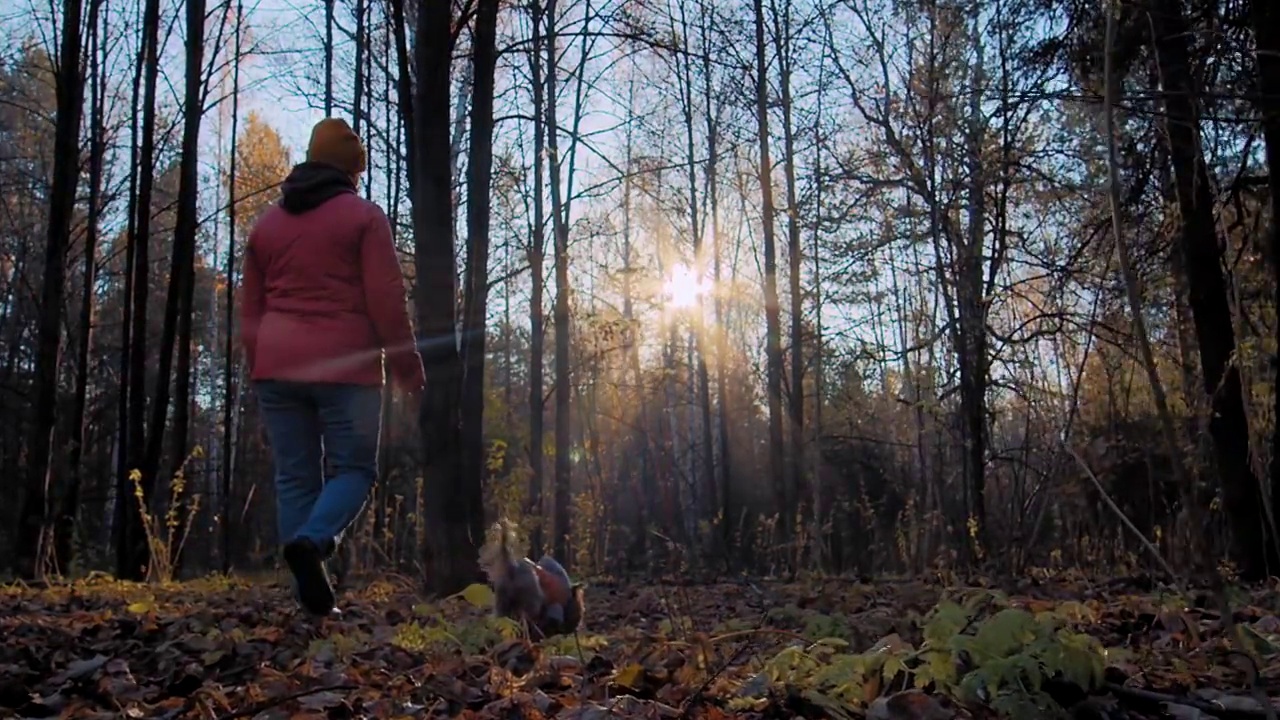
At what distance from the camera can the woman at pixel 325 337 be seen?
4.12m

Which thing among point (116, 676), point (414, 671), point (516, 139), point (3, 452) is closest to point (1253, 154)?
point (414, 671)

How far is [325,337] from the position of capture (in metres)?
4.14

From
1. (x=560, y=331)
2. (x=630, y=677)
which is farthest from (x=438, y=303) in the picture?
(x=560, y=331)

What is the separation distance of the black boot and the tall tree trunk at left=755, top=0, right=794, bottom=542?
42.1ft

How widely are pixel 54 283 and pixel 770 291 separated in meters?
12.0

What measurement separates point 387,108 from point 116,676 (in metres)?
15.0

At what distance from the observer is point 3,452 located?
2455 centimetres

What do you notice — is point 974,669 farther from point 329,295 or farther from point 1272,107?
point 1272,107

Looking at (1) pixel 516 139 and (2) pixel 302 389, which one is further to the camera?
(1) pixel 516 139

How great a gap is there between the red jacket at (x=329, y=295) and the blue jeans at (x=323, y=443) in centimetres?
8

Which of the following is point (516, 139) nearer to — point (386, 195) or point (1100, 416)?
point (386, 195)

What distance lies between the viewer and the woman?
162 inches

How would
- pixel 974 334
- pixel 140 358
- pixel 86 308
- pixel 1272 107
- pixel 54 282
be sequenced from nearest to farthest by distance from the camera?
1. pixel 1272 107
2. pixel 974 334
3. pixel 54 282
4. pixel 140 358
5. pixel 86 308

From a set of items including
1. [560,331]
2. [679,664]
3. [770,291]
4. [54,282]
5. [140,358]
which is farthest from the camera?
[770,291]
